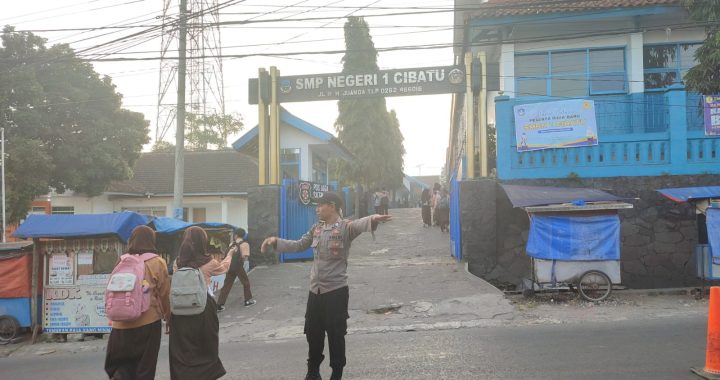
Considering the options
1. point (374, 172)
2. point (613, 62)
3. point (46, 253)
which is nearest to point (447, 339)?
point (46, 253)

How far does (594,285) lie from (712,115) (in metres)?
5.09

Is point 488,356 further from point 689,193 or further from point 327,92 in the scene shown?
point 327,92

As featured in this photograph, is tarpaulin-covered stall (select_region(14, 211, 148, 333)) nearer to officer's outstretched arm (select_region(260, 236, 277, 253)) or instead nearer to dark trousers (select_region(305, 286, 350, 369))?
officer's outstretched arm (select_region(260, 236, 277, 253))

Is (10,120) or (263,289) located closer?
(263,289)

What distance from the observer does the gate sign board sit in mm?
12484

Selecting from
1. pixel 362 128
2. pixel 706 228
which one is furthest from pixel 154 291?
pixel 362 128

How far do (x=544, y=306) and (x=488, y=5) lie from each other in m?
7.15

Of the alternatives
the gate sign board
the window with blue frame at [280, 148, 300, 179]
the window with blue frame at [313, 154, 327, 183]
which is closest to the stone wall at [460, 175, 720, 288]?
the gate sign board

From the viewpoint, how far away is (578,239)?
29.0 ft

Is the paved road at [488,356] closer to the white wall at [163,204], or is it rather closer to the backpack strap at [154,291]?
the backpack strap at [154,291]

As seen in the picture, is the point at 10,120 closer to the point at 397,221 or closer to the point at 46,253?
the point at 46,253

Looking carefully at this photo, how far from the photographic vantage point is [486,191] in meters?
11.0

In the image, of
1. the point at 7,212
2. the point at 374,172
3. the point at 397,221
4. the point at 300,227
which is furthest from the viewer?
the point at 374,172

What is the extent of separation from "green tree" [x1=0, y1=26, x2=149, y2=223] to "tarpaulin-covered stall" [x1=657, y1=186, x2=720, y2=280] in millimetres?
18182
